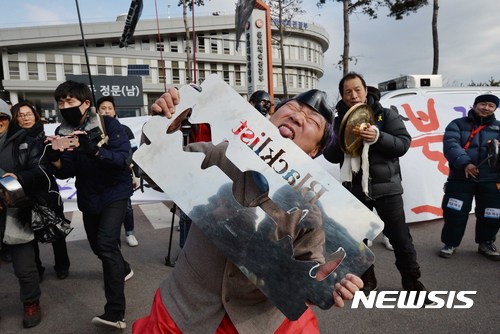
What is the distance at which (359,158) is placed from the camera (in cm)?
268

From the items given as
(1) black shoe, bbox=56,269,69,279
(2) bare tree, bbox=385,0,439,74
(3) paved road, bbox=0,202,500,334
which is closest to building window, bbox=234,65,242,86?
(2) bare tree, bbox=385,0,439,74

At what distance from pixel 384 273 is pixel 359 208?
2.73 metres

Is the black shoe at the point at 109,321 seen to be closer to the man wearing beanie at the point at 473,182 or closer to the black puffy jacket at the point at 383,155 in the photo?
the black puffy jacket at the point at 383,155

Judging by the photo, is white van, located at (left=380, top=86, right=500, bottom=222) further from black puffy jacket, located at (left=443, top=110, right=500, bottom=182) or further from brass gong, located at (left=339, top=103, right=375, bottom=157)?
brass gong, located at (left=339, top=103, right=375, bottom=157)

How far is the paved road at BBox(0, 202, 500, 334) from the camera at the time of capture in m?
2.55

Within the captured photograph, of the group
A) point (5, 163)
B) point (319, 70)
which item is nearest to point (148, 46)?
point (319, 70)

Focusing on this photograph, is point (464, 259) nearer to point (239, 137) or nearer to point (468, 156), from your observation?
point (468, 156)

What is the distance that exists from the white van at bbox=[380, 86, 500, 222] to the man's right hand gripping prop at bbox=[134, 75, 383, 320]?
4308mm

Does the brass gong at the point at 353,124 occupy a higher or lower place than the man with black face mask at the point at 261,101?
lower

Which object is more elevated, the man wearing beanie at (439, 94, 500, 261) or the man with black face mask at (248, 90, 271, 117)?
the man with black face mask at (248, 90, 271, 117)

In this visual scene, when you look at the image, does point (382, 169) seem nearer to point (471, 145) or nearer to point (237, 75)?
point (471, 145)

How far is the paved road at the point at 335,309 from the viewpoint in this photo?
100 inches

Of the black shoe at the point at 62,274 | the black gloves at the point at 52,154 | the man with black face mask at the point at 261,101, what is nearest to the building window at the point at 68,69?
the man with black face mask at the point at 261,101

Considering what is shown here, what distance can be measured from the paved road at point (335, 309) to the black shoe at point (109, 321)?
9cm
